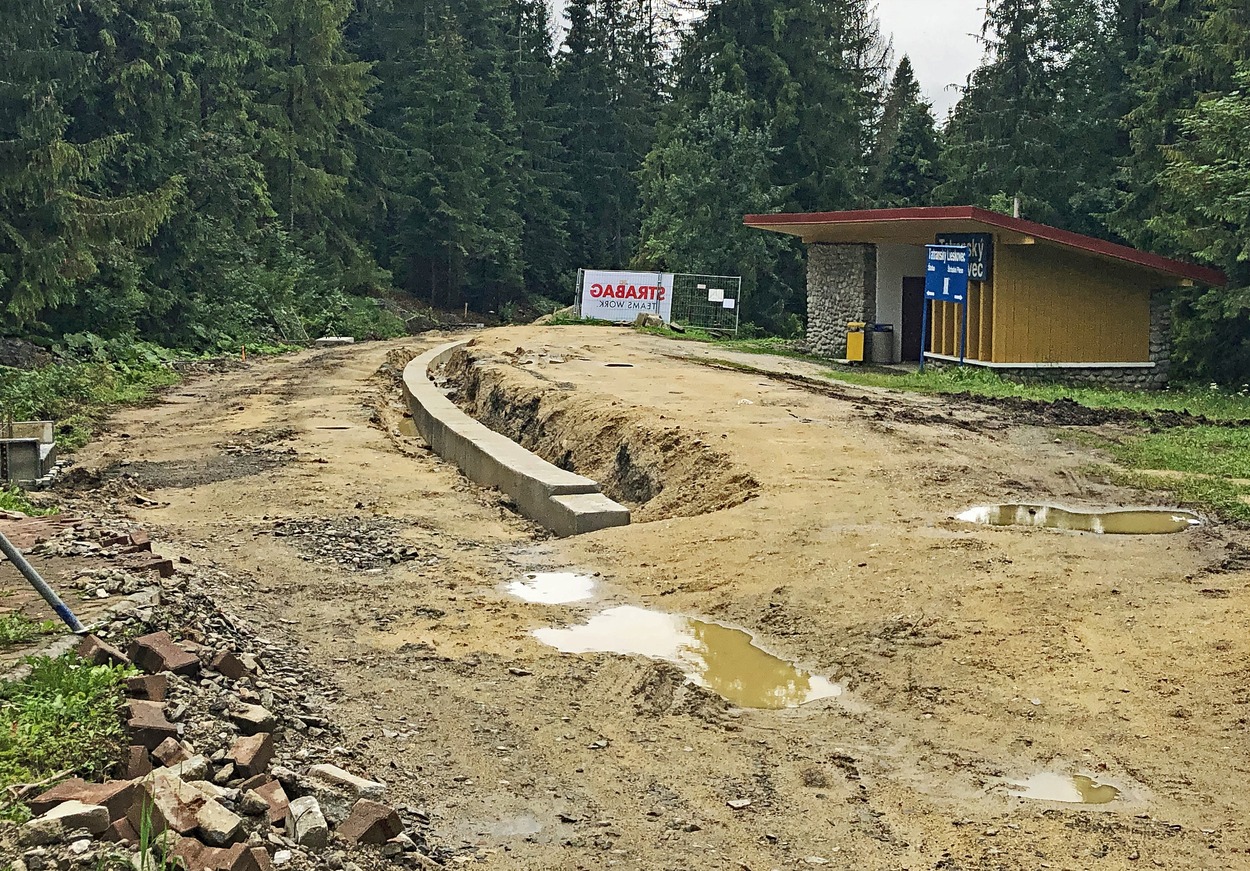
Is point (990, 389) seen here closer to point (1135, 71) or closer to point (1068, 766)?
point (1068, 766)

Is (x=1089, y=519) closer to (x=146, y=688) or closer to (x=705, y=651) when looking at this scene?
(x=705, y=651)

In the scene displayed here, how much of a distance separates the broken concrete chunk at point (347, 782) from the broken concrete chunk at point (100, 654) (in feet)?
3.69

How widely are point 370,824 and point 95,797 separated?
1020 millimetres

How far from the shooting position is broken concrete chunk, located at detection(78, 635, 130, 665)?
5703 mm

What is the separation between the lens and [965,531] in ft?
32.9

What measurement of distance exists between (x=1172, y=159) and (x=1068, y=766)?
26.6 meters

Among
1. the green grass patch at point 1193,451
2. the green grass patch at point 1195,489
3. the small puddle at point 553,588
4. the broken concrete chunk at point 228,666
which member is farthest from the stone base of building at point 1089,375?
the broken concrete chunk at point 228,666

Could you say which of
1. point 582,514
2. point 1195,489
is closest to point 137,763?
point 582,514

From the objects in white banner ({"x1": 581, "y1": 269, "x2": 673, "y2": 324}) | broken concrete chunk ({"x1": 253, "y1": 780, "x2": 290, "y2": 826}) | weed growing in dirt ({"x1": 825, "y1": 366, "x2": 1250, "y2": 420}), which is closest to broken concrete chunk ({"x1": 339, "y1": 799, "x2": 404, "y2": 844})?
broken concrete chunk ({"x1": 253, "y1": 780, "x2": 290, "y2": 826})

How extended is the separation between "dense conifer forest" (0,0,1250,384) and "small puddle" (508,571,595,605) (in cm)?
1782

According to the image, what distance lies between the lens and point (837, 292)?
2912 cm

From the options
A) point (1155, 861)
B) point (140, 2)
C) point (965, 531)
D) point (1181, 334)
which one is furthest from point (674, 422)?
point (140, 2)

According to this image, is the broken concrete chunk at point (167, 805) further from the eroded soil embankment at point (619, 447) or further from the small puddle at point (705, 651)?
the eroded soil embankment at point (619, 447)

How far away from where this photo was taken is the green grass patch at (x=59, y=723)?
464 centimetres
